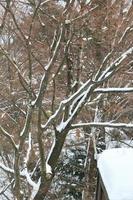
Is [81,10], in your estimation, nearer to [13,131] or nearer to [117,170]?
[117,170]

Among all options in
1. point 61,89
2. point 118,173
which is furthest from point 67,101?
point 61,89

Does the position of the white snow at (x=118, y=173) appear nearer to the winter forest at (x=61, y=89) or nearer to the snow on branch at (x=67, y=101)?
the winter forest at (x=61, y=89)

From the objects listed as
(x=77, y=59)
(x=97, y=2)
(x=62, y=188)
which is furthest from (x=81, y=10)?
(x=62, y=188)

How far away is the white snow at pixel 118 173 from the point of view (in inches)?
251

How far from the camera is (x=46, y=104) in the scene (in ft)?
49.3

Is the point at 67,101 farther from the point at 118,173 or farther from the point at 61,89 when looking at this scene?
the point at 61,89

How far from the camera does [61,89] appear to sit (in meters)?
14.9

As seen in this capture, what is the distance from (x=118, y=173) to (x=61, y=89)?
308 inches

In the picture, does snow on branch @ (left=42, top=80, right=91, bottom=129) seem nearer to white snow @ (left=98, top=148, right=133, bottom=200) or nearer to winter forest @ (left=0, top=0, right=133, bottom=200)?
winter forest @ (left=0, top=0, right=133, bottom=200)

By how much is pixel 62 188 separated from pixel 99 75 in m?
7.68

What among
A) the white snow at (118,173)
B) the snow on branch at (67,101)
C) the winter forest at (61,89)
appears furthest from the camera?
the snow on branch at (67,101)

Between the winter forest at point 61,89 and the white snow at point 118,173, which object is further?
the winter forest at point 61,89

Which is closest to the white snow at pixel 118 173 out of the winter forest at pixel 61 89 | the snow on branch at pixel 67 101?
the winter forest at pixel 61 89

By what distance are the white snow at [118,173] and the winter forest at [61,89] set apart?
590mm
